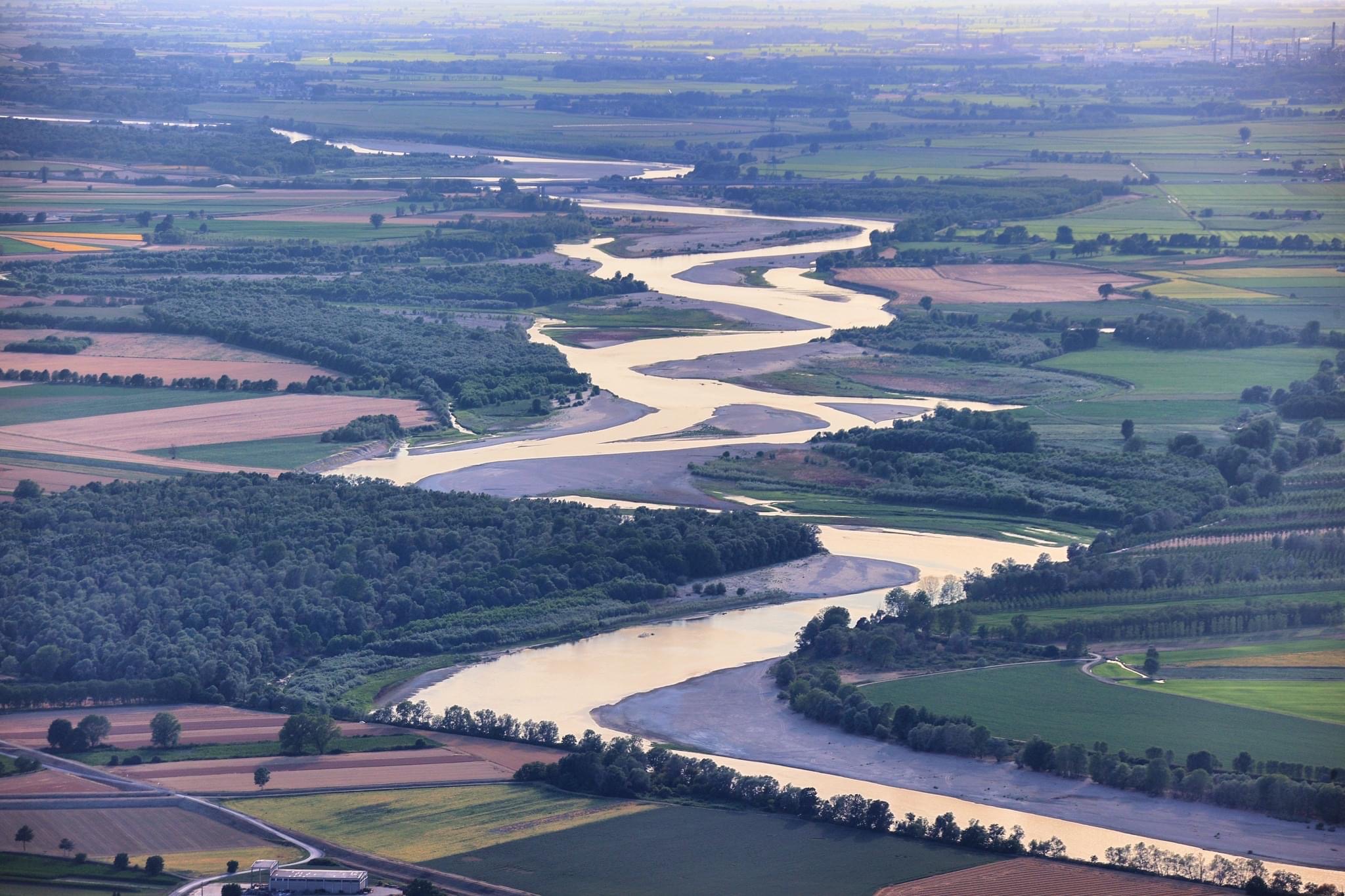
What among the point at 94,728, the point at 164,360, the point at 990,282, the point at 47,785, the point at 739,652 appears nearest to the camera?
the point at 47,785

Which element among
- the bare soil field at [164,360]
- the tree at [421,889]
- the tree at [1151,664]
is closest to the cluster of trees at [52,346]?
the bare soil field at [164,360]

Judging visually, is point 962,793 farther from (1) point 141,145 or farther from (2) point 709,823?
(1) point 141,145

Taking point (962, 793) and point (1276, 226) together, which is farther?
point (1276, 226)

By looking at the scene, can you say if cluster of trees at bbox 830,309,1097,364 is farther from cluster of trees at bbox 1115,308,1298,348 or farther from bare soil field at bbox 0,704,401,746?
bare soil field at bbox 0,704,401,746

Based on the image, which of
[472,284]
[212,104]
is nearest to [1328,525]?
[472,284]

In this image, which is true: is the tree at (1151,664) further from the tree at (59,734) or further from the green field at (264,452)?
the green field at (264,452)

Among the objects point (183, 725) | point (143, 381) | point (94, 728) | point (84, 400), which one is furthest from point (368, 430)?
point (94, 728)

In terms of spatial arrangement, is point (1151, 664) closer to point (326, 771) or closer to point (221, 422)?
point (326, 771)
